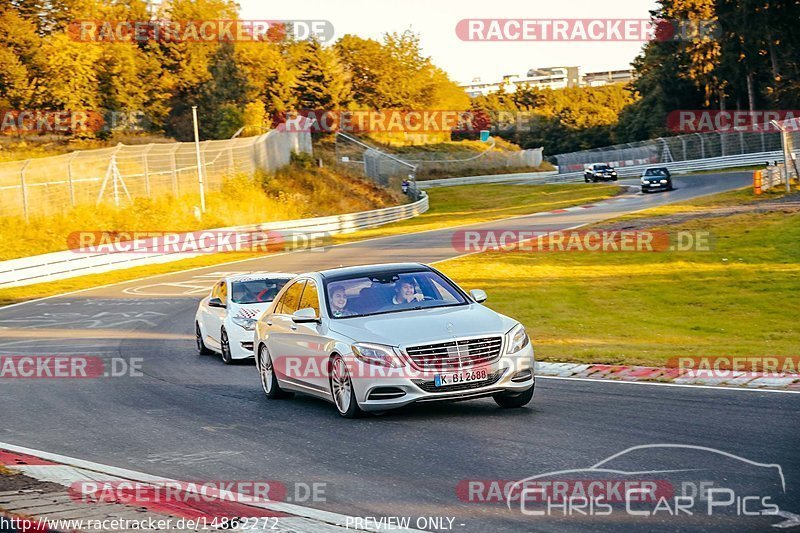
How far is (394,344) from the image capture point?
33.4 feet

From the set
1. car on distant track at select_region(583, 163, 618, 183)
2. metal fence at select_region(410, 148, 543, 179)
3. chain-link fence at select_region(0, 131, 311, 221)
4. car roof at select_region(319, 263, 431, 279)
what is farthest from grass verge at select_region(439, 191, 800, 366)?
metal fence at select_region(410, 148, 543, 179)

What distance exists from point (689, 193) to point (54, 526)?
55.5 m

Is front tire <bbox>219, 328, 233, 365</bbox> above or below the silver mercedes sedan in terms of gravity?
below

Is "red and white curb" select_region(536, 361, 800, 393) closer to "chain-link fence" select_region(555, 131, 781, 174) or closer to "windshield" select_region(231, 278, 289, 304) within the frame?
"windshield" select_region(231, 278, 289, 304)

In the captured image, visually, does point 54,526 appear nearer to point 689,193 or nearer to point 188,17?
point 689,193

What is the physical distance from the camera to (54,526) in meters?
6.30

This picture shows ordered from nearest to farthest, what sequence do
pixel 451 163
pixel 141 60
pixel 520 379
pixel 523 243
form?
1. pixel 520 379
2. pixel 523 243
3. pixel 141 60
4. pixel 451 163

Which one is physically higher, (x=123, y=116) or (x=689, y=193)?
(x=123, y=116)

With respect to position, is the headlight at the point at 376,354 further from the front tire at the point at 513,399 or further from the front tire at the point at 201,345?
the front tire at the point at 201,345

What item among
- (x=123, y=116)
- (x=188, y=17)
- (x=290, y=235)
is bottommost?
(x=290, y=235)

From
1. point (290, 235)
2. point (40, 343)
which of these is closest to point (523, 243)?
point (290, 235)

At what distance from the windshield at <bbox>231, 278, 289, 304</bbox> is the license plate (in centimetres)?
873

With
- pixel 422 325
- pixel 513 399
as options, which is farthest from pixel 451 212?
pixel 422 325

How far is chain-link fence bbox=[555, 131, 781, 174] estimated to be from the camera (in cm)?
7938
